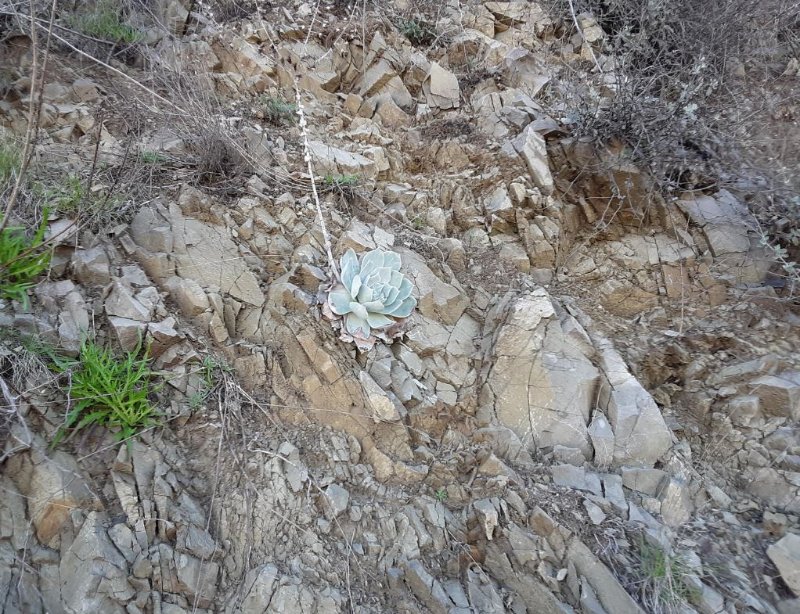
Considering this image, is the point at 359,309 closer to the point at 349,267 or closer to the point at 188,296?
the point at 349,267

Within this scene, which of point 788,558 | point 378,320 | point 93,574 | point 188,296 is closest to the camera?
point 93,574

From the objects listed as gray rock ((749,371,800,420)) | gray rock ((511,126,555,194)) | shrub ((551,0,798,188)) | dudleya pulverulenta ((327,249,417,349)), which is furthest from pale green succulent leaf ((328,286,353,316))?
gray rock ((749,371,800,420))

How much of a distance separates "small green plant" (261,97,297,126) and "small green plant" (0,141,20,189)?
5.17 ft

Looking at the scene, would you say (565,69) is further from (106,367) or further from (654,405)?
(106,367)

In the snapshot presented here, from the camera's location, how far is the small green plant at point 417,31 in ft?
13.9

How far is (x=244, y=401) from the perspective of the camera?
2480mm

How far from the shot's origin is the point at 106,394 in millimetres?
2148

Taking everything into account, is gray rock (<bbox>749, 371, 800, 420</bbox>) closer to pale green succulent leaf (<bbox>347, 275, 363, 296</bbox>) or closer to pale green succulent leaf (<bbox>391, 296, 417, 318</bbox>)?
pale green succulent leaf (<bbox>391, 296, 417, 318</bbox>)

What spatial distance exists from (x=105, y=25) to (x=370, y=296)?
A: 3018 mm

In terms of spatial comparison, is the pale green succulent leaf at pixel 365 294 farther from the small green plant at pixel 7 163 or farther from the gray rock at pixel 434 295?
the small green plant at pixel 7 163

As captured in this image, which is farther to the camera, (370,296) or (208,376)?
(370,296)

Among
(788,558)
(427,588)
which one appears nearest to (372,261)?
(427,588)

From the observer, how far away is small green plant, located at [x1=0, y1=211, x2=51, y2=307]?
7.13 ft

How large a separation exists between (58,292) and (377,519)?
1867 mm
